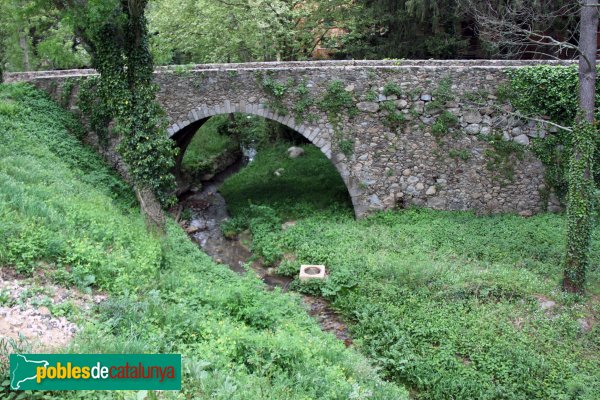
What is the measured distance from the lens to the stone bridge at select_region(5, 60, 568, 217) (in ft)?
41.7

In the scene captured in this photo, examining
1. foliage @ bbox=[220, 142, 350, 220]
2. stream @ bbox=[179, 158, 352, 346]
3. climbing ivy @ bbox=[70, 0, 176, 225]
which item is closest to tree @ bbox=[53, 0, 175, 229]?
climbing ivy @ bbox=[70, 0, 176, 225]

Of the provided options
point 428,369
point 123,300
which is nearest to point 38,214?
point 123,300

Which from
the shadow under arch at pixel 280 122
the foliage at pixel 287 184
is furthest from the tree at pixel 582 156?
the foliage at pixel 287 184

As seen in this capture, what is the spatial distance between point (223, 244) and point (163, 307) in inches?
327

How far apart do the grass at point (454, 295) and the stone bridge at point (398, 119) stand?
0.79 meters

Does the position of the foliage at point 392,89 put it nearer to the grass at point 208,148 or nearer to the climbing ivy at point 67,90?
the grass at point 208,148

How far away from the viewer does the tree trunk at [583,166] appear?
27.9 ft

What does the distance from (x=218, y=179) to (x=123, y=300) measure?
46.7ft

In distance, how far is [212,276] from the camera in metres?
9.15

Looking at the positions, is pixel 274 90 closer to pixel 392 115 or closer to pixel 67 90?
pixel 392 115

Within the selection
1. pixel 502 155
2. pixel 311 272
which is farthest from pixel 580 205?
pixel 311 272

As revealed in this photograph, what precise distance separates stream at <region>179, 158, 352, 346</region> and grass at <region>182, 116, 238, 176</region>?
0.62 metres

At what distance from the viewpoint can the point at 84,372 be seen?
380cm

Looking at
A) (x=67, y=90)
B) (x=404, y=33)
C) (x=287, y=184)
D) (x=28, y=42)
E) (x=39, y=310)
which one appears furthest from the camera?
(x=28, y=42)
